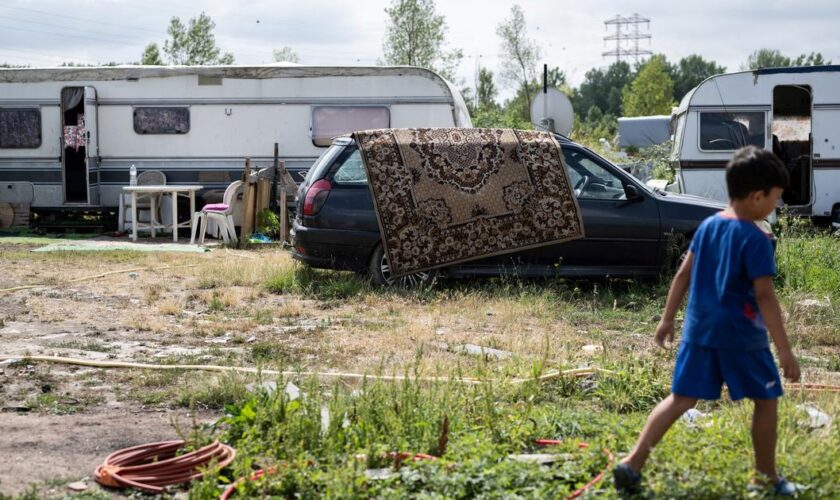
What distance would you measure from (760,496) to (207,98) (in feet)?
47.1

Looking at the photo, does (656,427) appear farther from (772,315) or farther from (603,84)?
(603,84)

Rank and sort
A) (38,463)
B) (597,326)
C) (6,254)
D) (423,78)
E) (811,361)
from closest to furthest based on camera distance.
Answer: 1. (38,463)
2. (811,361)
3. (597,326)
4. (6,254)
5. (423,78)

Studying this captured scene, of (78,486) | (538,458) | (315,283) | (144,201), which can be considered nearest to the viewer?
(78,486)

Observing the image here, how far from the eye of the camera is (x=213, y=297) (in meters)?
9.56

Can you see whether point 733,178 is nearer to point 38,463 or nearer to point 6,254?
point 38,463

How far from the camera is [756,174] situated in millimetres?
3877

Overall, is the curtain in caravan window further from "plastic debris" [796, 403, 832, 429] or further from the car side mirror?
"plastic debris" [796, 403, 832, 429]

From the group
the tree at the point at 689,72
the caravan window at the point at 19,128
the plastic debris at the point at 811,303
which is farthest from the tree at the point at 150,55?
the tree at the point at 689,72

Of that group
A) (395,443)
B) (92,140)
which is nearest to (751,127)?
(92,140)

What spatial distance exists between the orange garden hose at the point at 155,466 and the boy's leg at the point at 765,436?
7.43 feet

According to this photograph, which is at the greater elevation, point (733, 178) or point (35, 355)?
point (733, 178)

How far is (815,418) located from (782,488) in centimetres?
107

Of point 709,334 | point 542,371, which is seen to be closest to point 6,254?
point 542,371

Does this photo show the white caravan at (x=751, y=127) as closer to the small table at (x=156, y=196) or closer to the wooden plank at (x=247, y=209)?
the wooden plank at (x=247, y=209)
